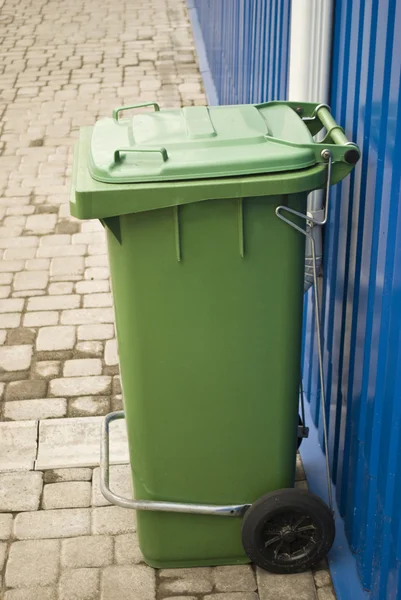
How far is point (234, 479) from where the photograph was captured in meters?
3.73

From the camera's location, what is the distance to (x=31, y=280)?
22.0ft

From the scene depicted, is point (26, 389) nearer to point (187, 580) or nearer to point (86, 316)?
point (86, 316)

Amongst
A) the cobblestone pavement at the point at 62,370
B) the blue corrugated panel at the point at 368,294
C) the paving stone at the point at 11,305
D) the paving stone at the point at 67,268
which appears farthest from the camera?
the paving stone at the point at 67,268

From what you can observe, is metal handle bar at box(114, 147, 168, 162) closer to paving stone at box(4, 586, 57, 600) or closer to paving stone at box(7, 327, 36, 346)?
paving stone at box(4, 586, 57, 600)

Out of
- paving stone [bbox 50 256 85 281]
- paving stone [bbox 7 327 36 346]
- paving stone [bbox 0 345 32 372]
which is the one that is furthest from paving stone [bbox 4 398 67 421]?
paving stone [bbox 50 256 85 281]

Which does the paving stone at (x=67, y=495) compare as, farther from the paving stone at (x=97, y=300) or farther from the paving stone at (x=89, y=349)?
the paving stone at (x=97, y=300)

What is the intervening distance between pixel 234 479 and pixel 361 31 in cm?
195

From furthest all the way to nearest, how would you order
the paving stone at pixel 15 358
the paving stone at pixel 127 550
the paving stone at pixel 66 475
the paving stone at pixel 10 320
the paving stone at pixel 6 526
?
the paving stone at pixel 10 320 < the paving stone at pixel 15 358 < the paving stone at pixel 66 475 < the paving stone at pixel 6 526 < the paving stone at pixel 127 550

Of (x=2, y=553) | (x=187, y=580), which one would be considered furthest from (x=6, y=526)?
(x=187, y=580)

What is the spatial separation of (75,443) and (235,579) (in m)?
1.34

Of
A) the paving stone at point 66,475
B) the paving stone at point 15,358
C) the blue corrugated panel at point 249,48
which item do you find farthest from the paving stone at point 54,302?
the blue corrugated panel at point 249,48

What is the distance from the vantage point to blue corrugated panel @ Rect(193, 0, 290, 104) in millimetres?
5406

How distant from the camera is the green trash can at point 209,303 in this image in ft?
10.2

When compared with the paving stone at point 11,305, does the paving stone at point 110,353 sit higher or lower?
lower
